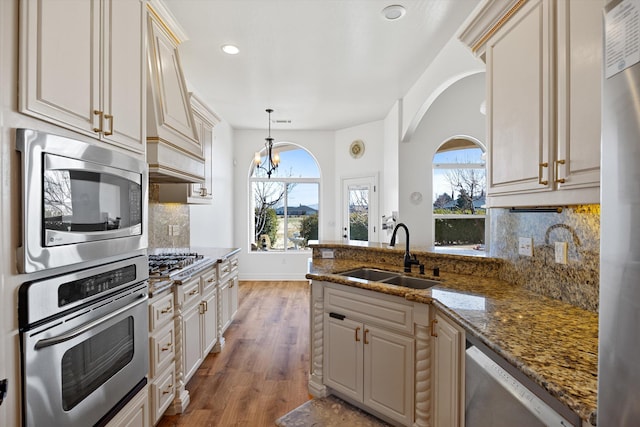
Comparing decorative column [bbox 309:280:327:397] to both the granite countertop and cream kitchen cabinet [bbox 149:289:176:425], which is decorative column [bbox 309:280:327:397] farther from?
cream kitchen cabinet [bbox 149:289:176:425]

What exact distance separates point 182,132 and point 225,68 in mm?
1627

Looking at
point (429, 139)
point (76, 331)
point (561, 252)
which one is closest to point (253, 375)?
point (76, 331)

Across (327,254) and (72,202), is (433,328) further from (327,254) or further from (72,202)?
(72,202)

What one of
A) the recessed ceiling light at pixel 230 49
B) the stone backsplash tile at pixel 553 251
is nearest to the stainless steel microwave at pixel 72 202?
the stone backsplash tile at pixel 553 251

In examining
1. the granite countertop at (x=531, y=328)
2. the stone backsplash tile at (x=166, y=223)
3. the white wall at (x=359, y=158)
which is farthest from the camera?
the white wall at (x=359, y=158)

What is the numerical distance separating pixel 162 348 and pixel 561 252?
7.44 ft

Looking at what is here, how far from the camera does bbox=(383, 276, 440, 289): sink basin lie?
2.27 meters

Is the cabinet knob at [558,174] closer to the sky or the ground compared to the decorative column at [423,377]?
closer to the sky

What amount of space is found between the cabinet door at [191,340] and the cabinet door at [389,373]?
1283 mm

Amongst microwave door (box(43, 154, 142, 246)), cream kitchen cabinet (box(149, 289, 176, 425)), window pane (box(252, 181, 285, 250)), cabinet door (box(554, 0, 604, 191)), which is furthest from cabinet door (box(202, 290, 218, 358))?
window pane (box(252, 181, 285, 250))

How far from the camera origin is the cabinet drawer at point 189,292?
7.55 ft

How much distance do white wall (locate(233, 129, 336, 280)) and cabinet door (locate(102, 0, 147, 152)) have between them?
4.88 meters

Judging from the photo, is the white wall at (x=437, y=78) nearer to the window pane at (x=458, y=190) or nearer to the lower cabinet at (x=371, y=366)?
the window pane at (x=458, y=190)

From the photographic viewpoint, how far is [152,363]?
1.90 meters
